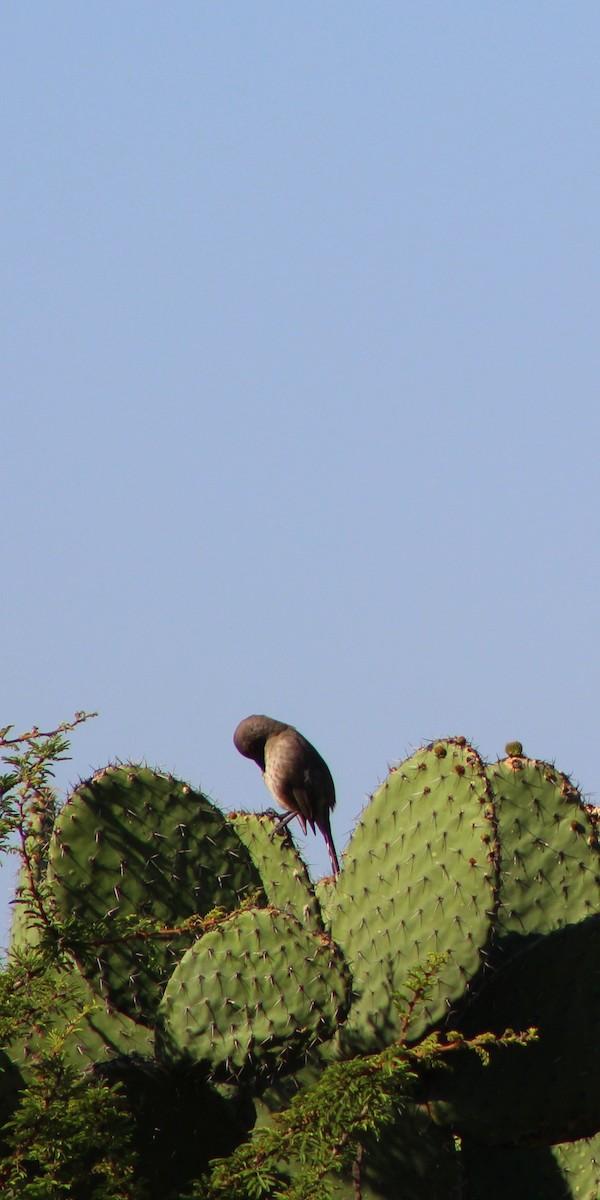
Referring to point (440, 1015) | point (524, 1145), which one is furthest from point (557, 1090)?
point (440, 1015)

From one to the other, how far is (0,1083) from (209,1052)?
1.65 ft

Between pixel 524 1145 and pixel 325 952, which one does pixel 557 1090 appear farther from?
pixel 325 952

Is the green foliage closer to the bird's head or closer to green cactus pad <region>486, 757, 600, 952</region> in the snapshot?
green cactus pad <region>486, 757, 600, 952</region>

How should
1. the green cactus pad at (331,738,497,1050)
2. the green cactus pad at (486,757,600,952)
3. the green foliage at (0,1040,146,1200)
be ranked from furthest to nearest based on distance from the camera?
1. the green cactus pad at (486,757,600,952)
2. the green cactus pad at (331,738,497,1050)
3. the green foliage at (0,1040,146,1200)

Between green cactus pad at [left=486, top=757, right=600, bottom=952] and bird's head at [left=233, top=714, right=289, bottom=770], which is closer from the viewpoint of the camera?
green cactus pad at [left=486, top=757, right=600, bottom=952]

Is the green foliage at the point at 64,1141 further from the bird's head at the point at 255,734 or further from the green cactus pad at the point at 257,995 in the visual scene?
the bird's head at the point at 255,734

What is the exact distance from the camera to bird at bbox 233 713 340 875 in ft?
19.5

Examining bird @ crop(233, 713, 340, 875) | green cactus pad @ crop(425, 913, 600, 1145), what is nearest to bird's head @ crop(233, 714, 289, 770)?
bird @ crop(233, 713, 340, 875)

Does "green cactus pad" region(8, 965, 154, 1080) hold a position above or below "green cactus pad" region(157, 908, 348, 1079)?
above

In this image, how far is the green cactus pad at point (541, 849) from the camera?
14.0 feet

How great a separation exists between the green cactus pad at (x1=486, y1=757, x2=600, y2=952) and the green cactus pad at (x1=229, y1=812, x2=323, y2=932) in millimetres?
528

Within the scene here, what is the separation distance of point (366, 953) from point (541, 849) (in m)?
0.62

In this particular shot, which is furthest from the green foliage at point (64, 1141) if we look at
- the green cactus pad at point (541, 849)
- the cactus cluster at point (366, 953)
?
the green cactus pad at point (541, 849)

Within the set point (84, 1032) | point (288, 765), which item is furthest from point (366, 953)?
point (288, 765)
